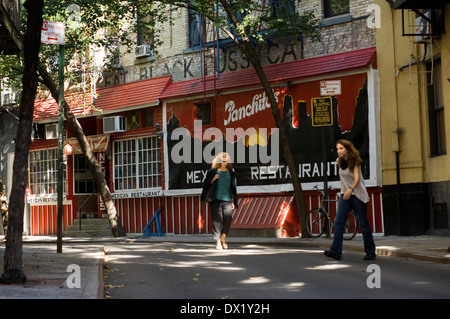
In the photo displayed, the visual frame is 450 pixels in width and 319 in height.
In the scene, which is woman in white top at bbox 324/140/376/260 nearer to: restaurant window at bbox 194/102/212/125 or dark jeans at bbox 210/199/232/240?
dark jeans at bbox 210/199/232/240

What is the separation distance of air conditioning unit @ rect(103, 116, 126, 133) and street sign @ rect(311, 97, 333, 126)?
10336 mm

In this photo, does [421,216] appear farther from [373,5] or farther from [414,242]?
[373,5]

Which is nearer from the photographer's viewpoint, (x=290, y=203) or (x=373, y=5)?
(x=373, y=5)

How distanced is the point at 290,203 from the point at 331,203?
53.0 inches

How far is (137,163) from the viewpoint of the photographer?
2733cm

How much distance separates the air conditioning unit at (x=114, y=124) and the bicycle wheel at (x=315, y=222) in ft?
29.2

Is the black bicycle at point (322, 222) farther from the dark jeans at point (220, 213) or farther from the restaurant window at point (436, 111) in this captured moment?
the dark jeans at point (220, 213)

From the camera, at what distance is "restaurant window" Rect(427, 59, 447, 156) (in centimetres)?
1919

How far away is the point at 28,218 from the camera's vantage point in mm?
31656

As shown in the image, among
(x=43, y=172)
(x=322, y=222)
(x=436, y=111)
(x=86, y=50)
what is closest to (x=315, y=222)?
(x=322, y=222)

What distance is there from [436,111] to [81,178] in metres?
15.1

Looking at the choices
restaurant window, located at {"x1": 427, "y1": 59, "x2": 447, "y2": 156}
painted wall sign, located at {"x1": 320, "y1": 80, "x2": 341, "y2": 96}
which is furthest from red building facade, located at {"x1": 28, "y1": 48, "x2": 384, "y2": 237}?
restaurant window, located at {"x1": 427, "y1": 59, "x2": 447, "y2": 156}

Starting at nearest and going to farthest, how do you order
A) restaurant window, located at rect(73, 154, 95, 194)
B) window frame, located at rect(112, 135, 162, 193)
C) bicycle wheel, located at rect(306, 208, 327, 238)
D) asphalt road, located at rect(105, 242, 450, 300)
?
asphalt road, located at rect(105, 242, 450, 300)
bicycle wheel, located at rect(306, 208, 327, 238)
window frame, located at rect(112, 135, 162, 193)
restaurant window, located at rect(73, 154, 95, 194)
